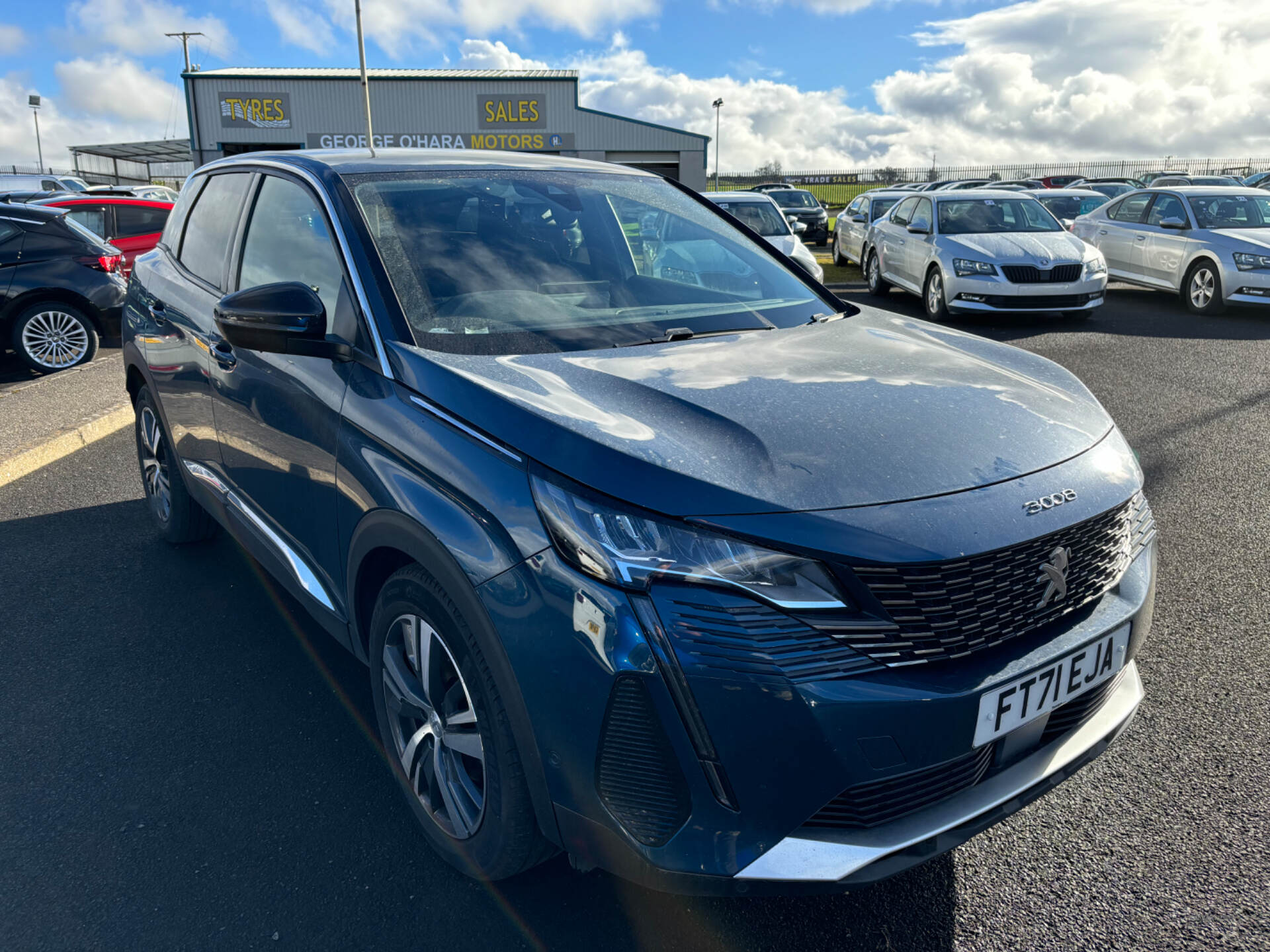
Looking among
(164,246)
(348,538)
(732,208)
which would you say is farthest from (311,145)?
(348,538)

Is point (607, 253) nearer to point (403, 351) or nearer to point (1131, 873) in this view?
point (403, 351)

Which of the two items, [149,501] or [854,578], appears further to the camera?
[149,501]

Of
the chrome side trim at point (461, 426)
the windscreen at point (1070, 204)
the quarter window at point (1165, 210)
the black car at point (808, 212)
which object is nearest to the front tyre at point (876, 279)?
the quarter window at point (1165, 210)

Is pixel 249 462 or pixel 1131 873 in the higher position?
pixel 249 462

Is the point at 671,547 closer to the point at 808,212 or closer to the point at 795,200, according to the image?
the point at 808,212

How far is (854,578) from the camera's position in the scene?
1741mm

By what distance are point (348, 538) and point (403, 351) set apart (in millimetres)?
527

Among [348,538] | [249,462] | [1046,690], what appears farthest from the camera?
[249,462]

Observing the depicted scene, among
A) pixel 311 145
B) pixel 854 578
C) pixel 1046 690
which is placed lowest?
pixel 1046 690

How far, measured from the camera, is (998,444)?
205 cm

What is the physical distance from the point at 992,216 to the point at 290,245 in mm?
10943

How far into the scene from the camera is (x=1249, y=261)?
1127cm

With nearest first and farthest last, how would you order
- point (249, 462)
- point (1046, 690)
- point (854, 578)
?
1. point (854, 578)
2. point (1046, 690)
3. point (249, 462)

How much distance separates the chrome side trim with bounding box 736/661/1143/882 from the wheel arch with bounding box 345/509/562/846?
1.50 ft
